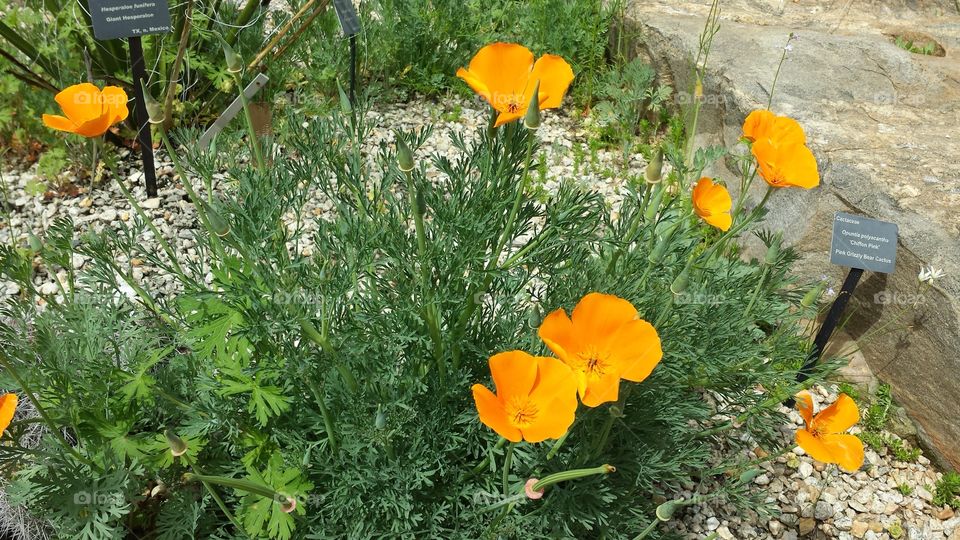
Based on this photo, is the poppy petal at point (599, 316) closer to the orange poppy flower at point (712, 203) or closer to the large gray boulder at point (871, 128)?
the orange poppy flower at point (712, 203)

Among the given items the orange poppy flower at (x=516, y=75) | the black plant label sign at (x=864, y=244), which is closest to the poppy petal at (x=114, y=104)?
the orange poppy flower at (x=516, y=75)

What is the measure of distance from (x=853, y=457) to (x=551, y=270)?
31.7 inches

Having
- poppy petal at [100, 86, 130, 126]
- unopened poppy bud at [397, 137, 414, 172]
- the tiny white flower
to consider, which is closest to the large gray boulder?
the tiny white flower

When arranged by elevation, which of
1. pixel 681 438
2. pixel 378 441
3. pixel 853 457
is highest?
pixel 378 441

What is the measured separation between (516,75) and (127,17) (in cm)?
172

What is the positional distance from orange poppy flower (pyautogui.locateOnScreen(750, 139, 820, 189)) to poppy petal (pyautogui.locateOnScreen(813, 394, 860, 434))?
51 cm

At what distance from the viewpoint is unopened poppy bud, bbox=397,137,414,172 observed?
1.39 meters

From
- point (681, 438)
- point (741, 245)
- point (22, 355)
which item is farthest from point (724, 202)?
point (22, 355)

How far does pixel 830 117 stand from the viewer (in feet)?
10.4

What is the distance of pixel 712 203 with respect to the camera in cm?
191

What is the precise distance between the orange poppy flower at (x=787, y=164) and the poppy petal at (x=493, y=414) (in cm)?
87

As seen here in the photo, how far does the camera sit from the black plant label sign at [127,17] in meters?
2.59

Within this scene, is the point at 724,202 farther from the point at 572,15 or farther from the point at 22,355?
the point at 572,15

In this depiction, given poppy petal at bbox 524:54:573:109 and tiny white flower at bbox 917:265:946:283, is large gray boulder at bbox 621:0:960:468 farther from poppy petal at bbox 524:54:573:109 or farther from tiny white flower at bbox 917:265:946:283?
poppy petal at bbox 524:54:573:109
